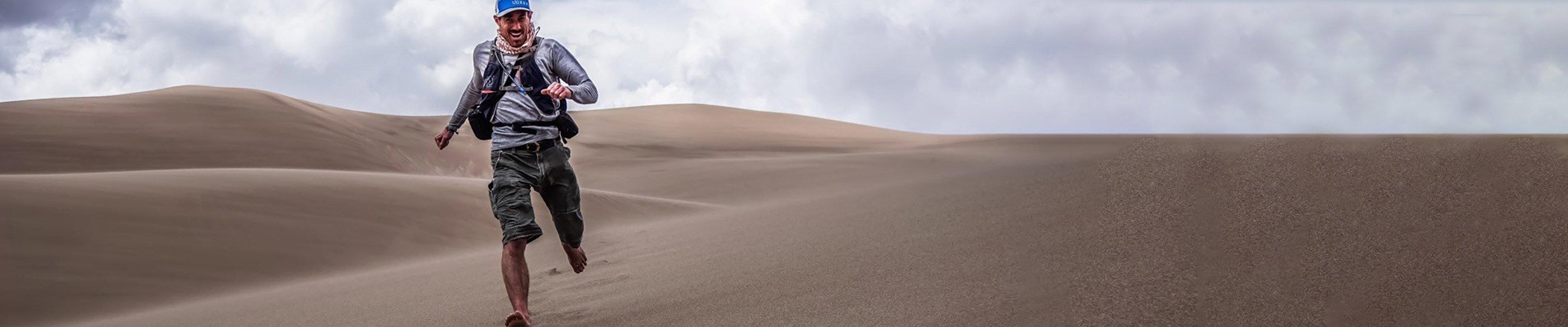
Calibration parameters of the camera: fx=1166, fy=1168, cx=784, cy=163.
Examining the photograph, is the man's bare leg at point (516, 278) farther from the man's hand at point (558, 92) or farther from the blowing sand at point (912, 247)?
the man's hand at point (558, 92)

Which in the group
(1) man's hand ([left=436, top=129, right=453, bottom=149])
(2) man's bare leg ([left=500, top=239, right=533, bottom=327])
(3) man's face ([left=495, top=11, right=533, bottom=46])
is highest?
(3) man's face ([left=495, top=11, right=533, bottom=46])

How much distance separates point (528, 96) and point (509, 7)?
419 mm

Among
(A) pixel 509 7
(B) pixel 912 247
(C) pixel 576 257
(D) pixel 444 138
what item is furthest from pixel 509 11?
(B) pixel 912 247

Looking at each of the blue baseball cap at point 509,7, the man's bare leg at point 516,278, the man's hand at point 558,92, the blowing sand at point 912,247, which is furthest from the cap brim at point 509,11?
the blowing sand at point 912,247

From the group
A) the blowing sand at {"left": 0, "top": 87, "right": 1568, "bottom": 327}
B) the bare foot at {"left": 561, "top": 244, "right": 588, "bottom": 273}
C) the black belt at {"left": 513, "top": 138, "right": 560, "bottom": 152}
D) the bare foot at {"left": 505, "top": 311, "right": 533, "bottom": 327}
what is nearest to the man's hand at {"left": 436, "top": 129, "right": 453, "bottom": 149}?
the black belt at {"left": 513, "top": 138, "right": 560, "bottom": 152}

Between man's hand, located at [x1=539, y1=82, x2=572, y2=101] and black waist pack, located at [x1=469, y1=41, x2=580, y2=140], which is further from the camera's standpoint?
black waist pack, located at [x1=469, y1=41, x2=580, y2=140]

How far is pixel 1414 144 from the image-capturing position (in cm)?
615

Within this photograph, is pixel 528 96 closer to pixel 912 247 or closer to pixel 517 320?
pixel 517 320

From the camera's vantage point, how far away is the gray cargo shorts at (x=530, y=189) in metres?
4.93

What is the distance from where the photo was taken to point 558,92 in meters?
4.86

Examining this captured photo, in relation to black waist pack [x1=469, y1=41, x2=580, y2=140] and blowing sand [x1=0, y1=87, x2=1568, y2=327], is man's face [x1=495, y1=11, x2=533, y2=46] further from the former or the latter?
blowing sand [x1=0, y1=87, x2=1568, y2=327]

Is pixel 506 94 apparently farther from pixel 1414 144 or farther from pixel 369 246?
pixel 369 246

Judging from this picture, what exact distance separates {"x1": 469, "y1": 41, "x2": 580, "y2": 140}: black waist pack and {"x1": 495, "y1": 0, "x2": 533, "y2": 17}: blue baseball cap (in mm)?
171

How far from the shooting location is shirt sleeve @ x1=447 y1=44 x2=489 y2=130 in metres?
5.23
